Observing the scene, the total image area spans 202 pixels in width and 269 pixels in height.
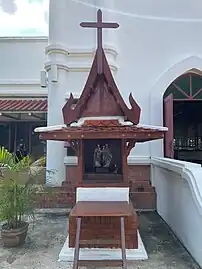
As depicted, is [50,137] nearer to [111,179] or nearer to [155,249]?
[111,179]

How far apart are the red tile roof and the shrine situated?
6361mm

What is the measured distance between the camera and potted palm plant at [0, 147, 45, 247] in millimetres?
4840

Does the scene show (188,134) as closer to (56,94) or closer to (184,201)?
(56,94)

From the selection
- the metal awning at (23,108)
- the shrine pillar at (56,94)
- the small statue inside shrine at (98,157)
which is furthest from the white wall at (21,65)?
the small statue inside shrine at (98,157)

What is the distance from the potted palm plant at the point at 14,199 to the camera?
4.84 meters

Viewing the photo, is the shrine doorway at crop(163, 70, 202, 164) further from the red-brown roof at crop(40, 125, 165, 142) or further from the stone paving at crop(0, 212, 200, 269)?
the red-brown roof at crop(40, 125, 165, 142)

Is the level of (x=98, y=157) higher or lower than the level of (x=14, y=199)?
higher

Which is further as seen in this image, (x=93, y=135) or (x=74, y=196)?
(x=74, y=196)

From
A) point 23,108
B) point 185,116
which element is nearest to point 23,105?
point 23,108

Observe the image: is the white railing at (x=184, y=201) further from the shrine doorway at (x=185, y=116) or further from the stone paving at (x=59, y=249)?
the shrine doorway at (x=185, y=116)

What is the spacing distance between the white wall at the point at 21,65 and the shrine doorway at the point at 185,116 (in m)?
6.05

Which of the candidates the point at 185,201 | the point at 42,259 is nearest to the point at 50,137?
the point at 42,259

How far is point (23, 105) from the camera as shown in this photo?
11.6 metres

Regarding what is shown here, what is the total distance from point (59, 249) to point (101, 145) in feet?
6.29
